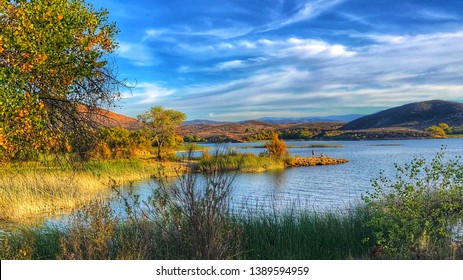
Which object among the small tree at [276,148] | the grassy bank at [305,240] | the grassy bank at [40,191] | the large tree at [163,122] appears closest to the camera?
the grassy bank at [305,240]

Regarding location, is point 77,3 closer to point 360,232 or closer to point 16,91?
point 16,91

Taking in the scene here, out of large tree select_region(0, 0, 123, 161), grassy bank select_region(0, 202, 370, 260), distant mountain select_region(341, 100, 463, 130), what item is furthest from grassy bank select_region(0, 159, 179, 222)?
distant mountain select_region(341, 100, 463, 130)

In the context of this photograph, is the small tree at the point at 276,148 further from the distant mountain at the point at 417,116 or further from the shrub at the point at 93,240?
the distant mountain at the point at 417,116

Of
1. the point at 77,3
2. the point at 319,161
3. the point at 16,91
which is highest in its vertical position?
the point at 77,3

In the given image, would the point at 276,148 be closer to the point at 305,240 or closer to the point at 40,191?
the point at 40,191

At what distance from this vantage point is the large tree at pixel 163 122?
49.6 meters

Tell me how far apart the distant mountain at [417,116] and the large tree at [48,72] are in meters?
114

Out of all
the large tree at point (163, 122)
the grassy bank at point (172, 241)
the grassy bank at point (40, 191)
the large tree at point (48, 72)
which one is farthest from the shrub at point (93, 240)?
the large tree at point (163, 122)

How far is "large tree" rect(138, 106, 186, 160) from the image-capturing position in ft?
163

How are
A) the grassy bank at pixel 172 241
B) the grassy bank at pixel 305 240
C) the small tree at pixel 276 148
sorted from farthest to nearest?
the small tree at pixel 276 148 → the grassy bank at pixel 305 240 → the grassy bank at pixel 172 241

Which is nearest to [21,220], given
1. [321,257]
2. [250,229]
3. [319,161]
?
[250,229]

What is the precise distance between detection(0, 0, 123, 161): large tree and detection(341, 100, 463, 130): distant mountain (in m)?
114

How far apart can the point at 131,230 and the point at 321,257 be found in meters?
3.78
